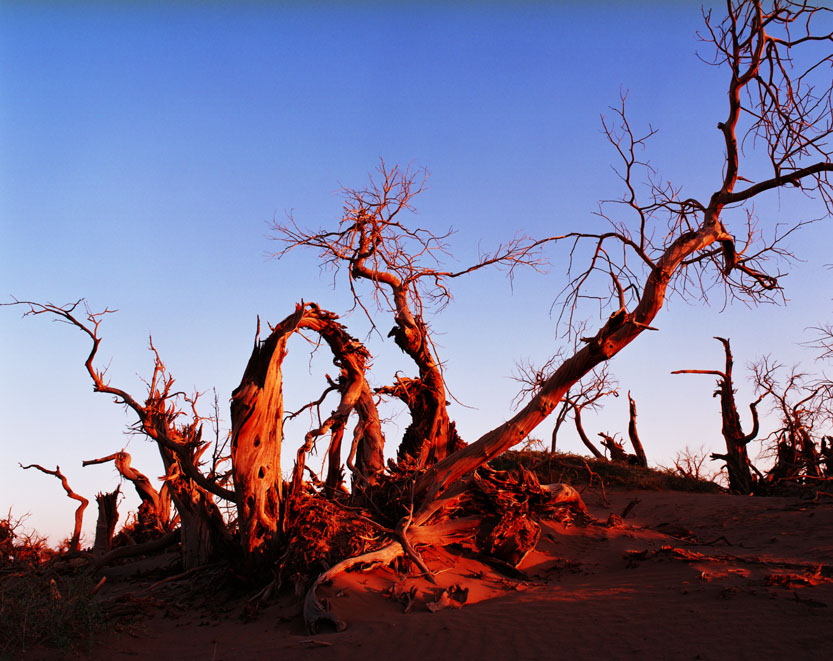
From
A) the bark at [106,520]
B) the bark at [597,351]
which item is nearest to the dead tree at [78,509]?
the bark at [106,520]

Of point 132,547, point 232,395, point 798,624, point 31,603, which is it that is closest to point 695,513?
point 798,624

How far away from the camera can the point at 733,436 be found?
674 inches

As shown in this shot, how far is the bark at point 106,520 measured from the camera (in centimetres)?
1170

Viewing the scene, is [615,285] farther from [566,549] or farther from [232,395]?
[232,395]

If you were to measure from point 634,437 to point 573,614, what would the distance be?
48.2 ft

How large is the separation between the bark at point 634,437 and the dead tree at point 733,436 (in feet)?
8.67

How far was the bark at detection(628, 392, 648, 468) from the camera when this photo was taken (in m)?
20.1

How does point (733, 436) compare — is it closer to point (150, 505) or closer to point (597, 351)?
point (597, 351)

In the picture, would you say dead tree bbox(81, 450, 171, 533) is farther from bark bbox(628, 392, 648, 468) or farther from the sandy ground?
bark bbox(628, 392, 648, 468)

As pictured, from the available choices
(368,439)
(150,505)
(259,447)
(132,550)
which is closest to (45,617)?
(259,447)

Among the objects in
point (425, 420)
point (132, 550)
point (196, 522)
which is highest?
point (425, 420)

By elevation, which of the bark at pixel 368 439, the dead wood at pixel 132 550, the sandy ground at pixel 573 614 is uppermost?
the bark at pixel 368 439

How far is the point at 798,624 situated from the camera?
A: 6.09m

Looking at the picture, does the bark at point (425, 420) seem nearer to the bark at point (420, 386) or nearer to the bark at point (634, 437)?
the bark at point (420, 386)
